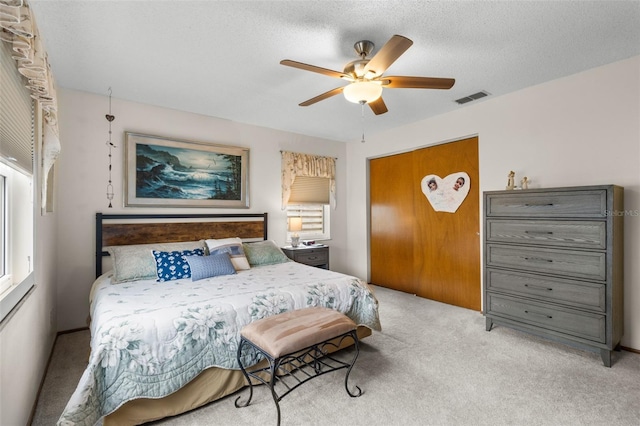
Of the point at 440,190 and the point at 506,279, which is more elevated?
the point at 440,190

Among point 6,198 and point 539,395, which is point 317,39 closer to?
point 6,198

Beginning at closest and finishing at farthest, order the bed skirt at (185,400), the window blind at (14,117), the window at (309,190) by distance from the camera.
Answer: the window blind at (14,117)
the bed skirt at (185,400)
the window at (309,190)

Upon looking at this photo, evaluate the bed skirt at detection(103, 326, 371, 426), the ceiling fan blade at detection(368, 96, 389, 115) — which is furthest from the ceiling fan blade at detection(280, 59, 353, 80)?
the bed skirt at detection(103, 326, 371, 426)

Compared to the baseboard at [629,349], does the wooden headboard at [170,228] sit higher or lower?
higher

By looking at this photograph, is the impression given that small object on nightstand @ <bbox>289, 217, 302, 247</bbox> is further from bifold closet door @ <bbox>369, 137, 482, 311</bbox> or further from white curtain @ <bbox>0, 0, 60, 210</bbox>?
white curtain @ <bbox>0, 0, 60, 210</bbox>

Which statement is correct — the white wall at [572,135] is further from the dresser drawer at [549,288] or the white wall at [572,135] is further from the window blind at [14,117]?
the window blind at [14,117]

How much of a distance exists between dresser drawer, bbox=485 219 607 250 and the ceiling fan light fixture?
1.91 metres

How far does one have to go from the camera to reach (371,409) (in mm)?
1976

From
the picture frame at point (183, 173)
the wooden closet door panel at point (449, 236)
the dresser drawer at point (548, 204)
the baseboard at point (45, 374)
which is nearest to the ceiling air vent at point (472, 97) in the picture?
the wooden closet door panel at point (449, 236)

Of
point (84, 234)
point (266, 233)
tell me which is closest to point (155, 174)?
point (84, 234)

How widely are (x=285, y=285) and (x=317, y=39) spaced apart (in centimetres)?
200

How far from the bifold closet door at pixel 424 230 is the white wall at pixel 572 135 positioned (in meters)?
0.29

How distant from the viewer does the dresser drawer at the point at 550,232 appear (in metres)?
2.58

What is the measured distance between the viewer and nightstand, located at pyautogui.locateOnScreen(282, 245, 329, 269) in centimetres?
455
